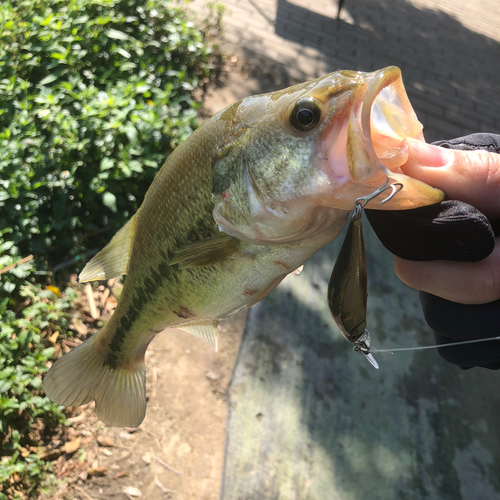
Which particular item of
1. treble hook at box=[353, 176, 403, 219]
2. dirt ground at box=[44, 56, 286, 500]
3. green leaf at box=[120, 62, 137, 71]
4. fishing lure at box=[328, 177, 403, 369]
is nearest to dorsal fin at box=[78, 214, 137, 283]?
fishing lure at box=[328, 177, 403, 369]

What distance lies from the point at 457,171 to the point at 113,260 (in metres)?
1.34

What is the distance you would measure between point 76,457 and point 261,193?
2332 millimetres

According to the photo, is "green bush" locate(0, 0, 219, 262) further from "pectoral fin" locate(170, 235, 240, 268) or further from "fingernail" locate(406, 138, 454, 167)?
"fingernail" locate(406, 138, 454, 167)

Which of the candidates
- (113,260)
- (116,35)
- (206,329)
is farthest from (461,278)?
(116,35)

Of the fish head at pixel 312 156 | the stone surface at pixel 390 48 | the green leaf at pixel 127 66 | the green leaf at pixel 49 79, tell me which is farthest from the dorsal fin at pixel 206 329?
the stone surface at pixel 390 48

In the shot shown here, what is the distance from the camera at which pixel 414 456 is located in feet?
9.34

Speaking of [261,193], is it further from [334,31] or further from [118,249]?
[334,31]

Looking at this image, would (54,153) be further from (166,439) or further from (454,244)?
(454,244)

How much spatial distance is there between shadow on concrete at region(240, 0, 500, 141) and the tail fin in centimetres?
494

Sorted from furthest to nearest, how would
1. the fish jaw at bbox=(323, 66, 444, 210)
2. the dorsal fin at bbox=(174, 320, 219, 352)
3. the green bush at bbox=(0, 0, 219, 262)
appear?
the green bush at bbox=(0, 0, 219, 262) < the dorsal fin at bbox=(174, 320, 219, 352) < the fish jaw at bbox=(323, 66, 444, 210)

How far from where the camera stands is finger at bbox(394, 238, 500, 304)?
4.32 ft

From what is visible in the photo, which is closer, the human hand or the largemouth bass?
the largemouth bass

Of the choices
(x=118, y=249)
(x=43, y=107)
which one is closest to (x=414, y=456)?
(x=118, y=249)

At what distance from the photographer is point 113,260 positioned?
5.82 feet
